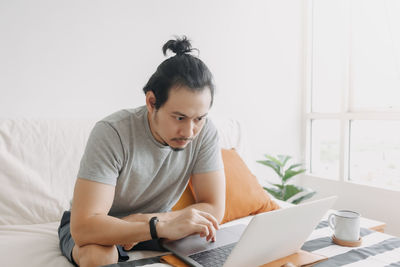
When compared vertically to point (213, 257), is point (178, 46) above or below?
above

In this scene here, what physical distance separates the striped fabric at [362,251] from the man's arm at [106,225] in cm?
35

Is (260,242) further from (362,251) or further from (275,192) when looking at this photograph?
(275,192)

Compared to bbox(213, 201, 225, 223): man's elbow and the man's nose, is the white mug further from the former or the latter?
the man's nose

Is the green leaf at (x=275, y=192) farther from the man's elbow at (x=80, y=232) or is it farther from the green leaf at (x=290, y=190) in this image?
the man's elbow at (x=80, y=232)

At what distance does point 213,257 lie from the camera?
96 cm

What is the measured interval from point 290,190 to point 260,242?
1.64 m

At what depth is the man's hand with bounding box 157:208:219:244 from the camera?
1.00 m

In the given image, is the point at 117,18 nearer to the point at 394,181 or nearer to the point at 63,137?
the point at 63,137

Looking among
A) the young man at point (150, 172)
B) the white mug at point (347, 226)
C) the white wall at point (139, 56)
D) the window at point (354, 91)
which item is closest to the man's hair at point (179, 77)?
the young man at point (150, 172)

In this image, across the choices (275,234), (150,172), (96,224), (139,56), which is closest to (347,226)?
(275,234)

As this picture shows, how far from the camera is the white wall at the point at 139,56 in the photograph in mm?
1746

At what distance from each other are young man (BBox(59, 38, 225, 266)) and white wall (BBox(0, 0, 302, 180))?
0.81 metres

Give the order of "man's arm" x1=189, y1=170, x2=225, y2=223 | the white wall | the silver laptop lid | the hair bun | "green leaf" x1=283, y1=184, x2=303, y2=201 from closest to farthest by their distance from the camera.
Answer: the silver laptop lid → the hair bun → "man's arm" x1=189, y1=170, x2=225, y2=223 → the white wall → "green leaf" x1=283, y1=184, x2=303, y2=201

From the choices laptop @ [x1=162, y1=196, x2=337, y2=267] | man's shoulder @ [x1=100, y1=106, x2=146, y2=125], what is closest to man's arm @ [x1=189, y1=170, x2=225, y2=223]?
laptop @ [x1=162, y1=196, x2=337, y2=267]
